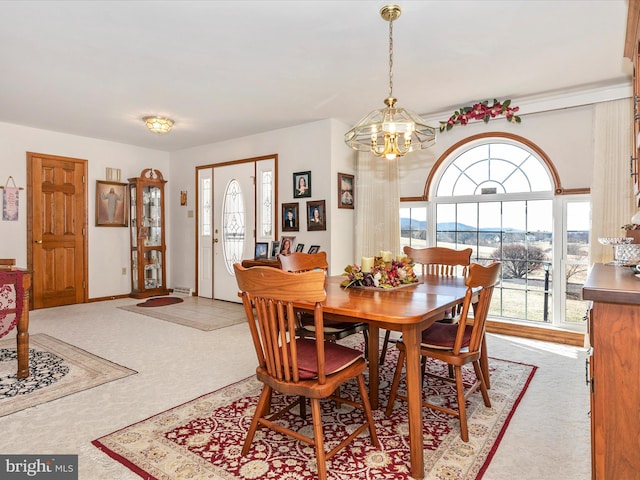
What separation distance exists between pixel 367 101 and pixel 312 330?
2678mm

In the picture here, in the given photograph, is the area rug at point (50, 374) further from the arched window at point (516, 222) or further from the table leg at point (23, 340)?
the arched window at point (516, 222)

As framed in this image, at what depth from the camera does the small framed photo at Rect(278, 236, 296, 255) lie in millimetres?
5008

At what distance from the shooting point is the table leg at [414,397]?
5.64ft

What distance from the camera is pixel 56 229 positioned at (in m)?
5.44

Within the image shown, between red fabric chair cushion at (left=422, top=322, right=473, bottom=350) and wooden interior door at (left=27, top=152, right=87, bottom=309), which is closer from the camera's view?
red fabric chair cushion at (left=422, top=322, right=473, bottom=350)

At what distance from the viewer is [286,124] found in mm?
5027

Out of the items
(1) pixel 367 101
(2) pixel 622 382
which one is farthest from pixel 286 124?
(2) pixel 622 382

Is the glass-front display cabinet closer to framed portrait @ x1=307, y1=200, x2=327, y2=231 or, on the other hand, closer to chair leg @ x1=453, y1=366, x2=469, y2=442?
framed portrait @ x1=307, y1=200, x2=327, y2=231

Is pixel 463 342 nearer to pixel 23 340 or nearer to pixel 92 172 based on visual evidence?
pixel 23 340

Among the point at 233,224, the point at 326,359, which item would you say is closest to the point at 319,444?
the point at 326,359

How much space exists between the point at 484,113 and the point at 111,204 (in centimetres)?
544

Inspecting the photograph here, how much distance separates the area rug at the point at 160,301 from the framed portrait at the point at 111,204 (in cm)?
133

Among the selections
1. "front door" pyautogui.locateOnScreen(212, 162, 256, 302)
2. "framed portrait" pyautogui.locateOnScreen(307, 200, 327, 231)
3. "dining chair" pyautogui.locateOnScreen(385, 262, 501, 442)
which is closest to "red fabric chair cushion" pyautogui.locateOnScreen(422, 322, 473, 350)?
"dining chair" pyautogui.locateOnScreen(385, 262, 501, 442)

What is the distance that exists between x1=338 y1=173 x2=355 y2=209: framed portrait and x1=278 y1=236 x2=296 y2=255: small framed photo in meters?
0.80
